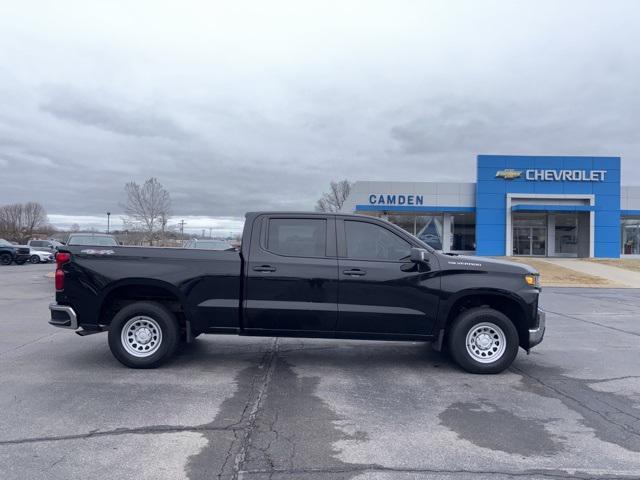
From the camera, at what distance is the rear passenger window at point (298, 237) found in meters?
6.60

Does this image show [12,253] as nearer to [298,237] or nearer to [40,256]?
[40,256]

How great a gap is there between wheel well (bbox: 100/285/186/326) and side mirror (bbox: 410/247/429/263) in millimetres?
2892

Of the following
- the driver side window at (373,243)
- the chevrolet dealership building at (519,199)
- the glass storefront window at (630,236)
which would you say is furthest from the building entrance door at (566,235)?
the driver side window at (373,243)

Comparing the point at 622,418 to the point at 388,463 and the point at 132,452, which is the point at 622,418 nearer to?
the point at 388,463

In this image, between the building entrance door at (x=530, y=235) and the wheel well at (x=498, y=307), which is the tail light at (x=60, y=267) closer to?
the wheel well at (x=498, y=307)

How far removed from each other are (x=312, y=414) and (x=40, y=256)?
40.2 m

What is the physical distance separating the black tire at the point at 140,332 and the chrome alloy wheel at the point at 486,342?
11.9 ft

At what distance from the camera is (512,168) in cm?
3703

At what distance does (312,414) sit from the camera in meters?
5.02

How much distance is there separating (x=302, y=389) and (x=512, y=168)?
34.6 meters

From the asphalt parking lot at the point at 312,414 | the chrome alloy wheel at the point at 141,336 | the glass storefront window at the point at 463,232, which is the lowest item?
the asphalt parking lot at the point at 312,414

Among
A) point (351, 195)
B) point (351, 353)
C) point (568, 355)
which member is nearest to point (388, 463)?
point (351, 353)

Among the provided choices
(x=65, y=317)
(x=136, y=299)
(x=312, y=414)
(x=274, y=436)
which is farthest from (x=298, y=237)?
(x=65, y=317)

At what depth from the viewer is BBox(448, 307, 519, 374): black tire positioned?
256 inches
